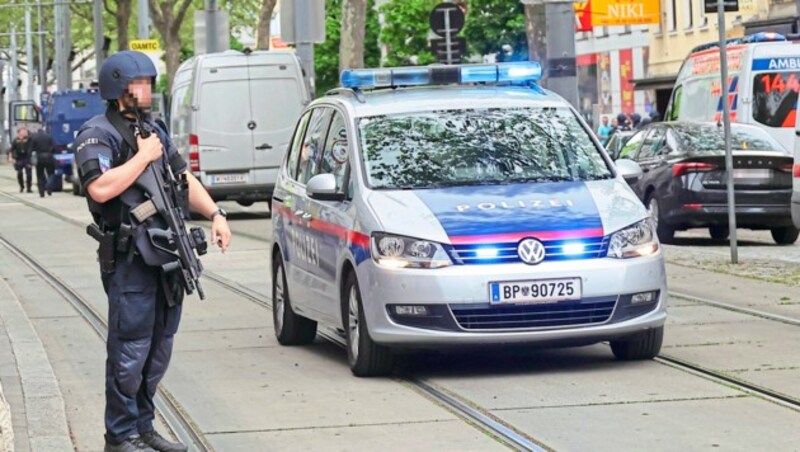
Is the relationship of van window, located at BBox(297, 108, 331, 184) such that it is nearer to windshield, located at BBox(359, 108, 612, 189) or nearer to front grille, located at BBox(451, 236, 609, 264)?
windshield, located at BBox(359, 108, 612, 189)

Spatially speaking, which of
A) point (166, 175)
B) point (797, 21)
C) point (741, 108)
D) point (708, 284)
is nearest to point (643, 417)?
point (166, 175)

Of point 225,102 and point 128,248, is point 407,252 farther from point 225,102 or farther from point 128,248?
point 225,102

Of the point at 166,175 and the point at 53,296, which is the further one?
the point at 53,296

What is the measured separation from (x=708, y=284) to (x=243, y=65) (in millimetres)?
15727

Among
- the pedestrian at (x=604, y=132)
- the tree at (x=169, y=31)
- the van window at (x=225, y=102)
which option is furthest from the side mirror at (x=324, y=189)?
the tree at (x=169, y=31)

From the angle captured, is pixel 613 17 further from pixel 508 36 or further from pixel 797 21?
pixel 797 21

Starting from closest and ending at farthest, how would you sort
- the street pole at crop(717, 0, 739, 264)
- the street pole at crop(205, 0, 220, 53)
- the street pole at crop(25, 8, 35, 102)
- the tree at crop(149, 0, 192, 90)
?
1. the street pole at crop(717, 0, 739, 264)
2. the street pole at crop(205, 0, 220, 53)
3. the tree at crop(149, 0, 192, 90)
4. the street pole at crop(25, 8, 35, 102)

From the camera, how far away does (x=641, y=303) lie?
10.8 metres

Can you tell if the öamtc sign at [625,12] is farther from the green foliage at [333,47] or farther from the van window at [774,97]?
the van window at [774,97]

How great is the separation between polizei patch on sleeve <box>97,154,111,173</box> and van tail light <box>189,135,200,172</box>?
79.1 ft

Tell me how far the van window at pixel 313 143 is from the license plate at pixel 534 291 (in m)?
2.38

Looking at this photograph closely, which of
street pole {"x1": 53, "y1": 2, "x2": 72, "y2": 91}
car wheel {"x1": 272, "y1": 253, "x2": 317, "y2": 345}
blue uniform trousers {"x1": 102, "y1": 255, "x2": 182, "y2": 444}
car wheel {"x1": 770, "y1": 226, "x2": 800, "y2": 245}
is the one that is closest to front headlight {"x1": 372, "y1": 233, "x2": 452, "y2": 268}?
car wheel {"x1": 272, "y1": 253, "x2": 317, "y2": 345}

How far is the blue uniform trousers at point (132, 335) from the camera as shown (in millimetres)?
7852

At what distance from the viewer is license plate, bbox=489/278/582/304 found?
10.4 metres
